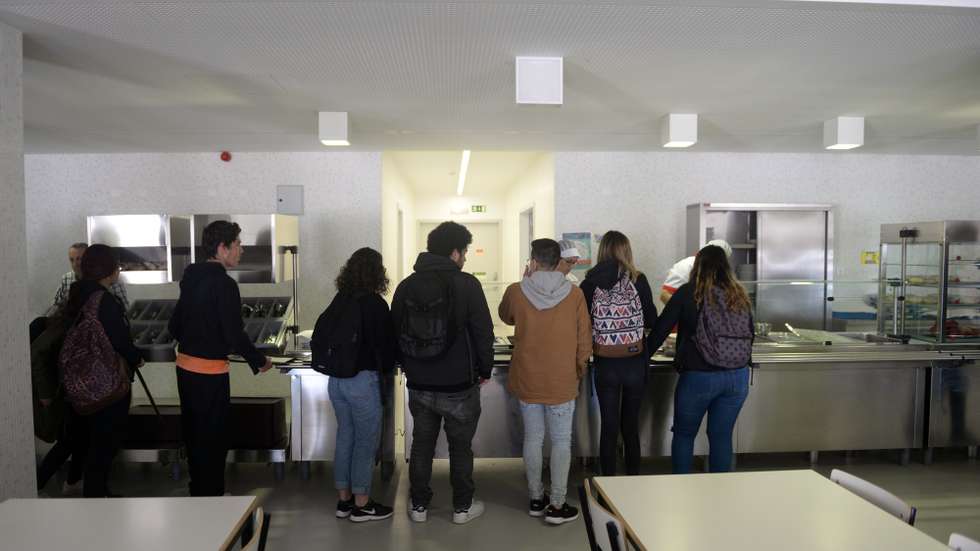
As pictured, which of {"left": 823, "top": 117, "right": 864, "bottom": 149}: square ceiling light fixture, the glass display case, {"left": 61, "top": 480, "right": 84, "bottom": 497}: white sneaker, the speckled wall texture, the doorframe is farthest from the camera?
the doorframe

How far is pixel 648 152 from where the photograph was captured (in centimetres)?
600

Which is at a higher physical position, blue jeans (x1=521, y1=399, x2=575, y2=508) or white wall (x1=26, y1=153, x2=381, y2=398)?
white wall (x1=26, y1=153, x2=381, y2=398)

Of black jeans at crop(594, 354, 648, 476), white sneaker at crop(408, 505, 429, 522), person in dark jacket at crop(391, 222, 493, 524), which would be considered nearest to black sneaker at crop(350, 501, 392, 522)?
white sneaker at crop(408, 505, 429, 522)

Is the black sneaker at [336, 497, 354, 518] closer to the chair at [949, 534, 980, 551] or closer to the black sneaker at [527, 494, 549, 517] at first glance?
the black sneaker at [527, 494, 549, 517]

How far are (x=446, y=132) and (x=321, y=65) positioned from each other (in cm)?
184

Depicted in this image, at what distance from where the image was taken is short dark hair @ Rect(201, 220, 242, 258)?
3027 mm

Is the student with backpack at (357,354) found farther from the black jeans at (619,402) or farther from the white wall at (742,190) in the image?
the white wall at (742,190)

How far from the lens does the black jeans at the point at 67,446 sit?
140 inches

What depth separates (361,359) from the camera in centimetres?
313

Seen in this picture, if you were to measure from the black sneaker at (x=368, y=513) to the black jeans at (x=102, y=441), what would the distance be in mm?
1347

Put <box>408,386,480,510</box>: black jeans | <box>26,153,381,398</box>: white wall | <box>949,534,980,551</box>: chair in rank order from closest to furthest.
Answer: <box>949,534,980,551</box>: chair → <box>408,386,480,510</box>: black jeans → <box>26,153,381,398</box>: white wall

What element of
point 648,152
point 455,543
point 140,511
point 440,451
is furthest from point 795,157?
point 140,511

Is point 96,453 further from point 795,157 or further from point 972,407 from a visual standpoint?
point 795,157

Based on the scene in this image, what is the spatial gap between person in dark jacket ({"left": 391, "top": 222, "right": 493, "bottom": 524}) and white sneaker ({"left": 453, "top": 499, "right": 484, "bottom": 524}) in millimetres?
232
